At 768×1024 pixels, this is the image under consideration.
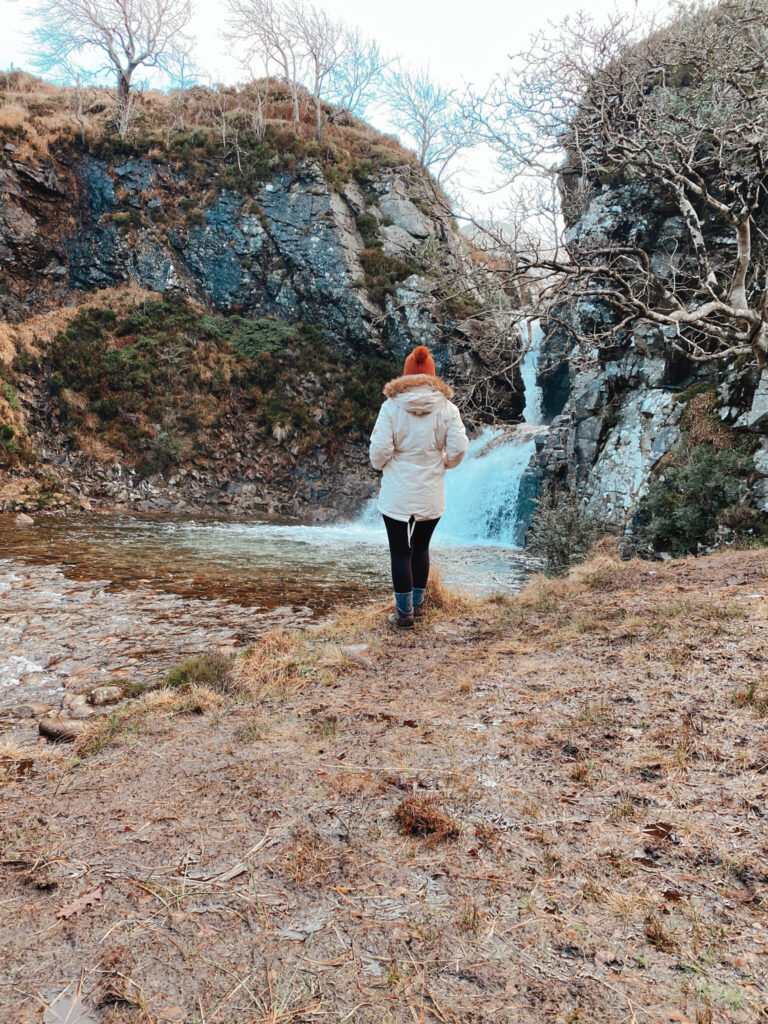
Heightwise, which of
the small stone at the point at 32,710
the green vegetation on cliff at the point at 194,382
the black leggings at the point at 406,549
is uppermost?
the green vegetation on cliff at the point at 194,382

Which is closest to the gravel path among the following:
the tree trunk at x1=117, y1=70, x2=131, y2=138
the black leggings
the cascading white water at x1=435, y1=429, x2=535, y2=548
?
the black leggings

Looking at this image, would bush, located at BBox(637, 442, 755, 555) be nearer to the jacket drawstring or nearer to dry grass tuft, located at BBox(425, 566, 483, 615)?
dry grass tuft, located at BBox(425, 566, 483, 615)

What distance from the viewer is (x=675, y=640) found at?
350 centimetres

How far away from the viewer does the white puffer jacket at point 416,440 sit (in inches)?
178

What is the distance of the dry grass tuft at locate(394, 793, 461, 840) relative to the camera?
1770 millimetres

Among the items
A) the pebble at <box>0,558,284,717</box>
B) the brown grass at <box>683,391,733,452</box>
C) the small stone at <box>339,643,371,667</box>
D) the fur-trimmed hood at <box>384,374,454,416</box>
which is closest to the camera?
the small stone at <box>339,643,371,667</box>

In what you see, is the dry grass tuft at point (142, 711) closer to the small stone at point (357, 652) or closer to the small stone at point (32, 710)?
the small stone at point (32, 710)

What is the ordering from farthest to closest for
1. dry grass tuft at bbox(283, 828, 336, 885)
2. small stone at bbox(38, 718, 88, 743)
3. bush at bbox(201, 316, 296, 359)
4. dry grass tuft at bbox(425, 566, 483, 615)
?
bush at bbox(201, 316, 296, 359), dry grass tuft at bbox(425, 566, 483, 615), small stone at bbox(38, 718, 88, 743), dry grass tuft at bbox(283, 828, 336, 885)

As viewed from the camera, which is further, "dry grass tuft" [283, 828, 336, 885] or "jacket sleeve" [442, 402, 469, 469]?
"jacket sleeve" [442, 402, 469, 469]

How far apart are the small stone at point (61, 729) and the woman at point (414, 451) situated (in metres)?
2.55

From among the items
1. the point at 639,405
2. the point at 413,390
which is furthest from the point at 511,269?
the point at 639,405

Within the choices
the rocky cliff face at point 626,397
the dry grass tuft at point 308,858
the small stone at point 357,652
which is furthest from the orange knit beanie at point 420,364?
the rocky cliff face at point 626,397

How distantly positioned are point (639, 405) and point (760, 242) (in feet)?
15.1

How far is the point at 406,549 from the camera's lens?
459 centimetres
